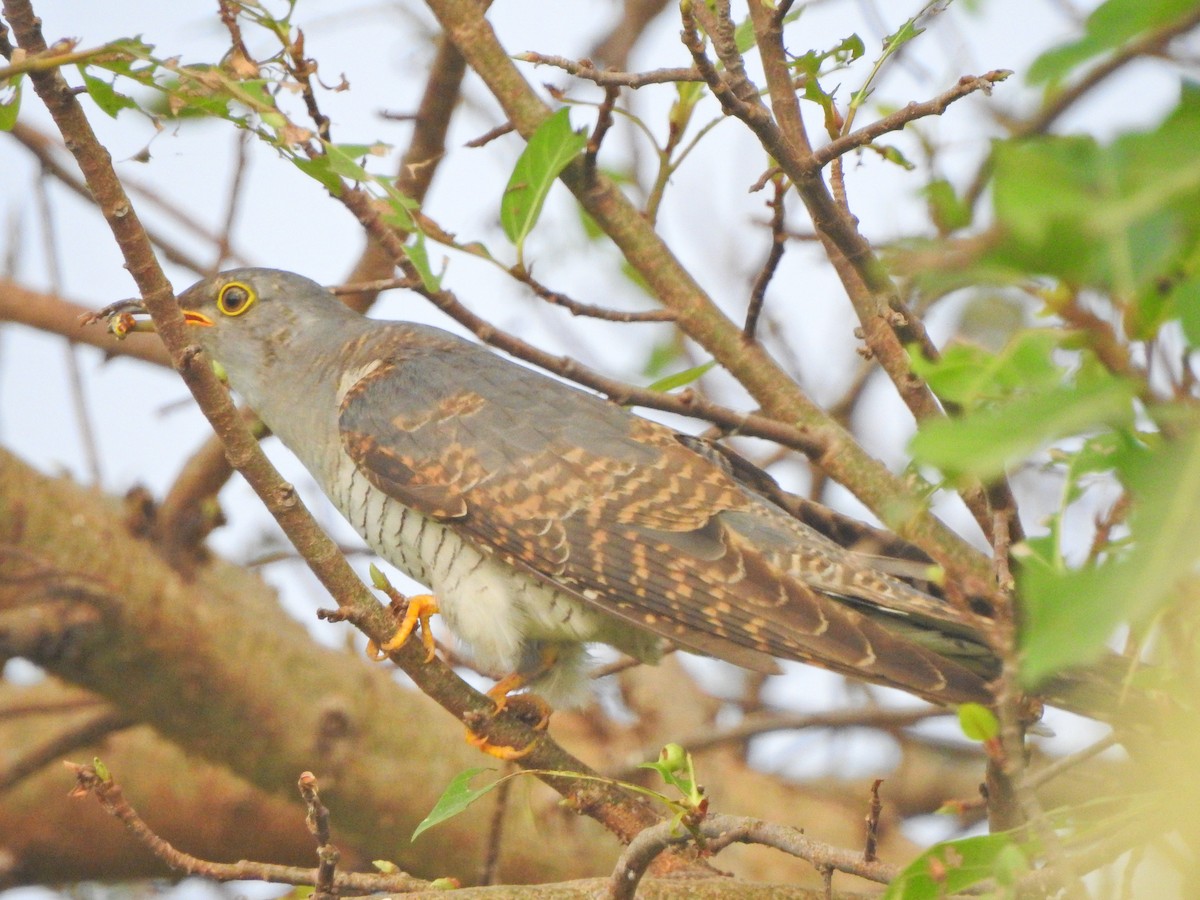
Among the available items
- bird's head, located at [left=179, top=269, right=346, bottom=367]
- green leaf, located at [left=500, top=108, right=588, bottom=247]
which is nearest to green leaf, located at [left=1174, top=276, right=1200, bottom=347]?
green leaf, located at [left=500, top=108, right=588, bottom=247]

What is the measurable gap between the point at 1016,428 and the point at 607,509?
7.18ft

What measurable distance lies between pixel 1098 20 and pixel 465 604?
7.83ft

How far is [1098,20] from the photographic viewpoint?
898mm

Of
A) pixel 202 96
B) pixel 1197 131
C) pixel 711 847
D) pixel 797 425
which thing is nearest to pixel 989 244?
pixel 1197 131

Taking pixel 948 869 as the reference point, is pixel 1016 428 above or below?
above

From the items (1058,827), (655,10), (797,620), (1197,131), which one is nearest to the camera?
(1197,131)

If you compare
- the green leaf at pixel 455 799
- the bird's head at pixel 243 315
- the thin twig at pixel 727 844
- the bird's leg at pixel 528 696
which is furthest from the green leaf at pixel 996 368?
the bird's head at pixel 243 315

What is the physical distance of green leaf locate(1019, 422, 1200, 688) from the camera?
0.82 m

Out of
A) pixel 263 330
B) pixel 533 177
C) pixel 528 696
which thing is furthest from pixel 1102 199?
pixel 263 330

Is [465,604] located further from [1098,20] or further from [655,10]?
[655,10]

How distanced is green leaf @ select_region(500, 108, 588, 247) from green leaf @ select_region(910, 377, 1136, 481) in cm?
192

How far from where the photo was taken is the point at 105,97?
2215 millimetres

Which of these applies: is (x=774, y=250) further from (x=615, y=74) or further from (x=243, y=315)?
(x=243, y=315)

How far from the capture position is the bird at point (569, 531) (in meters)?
2.72
